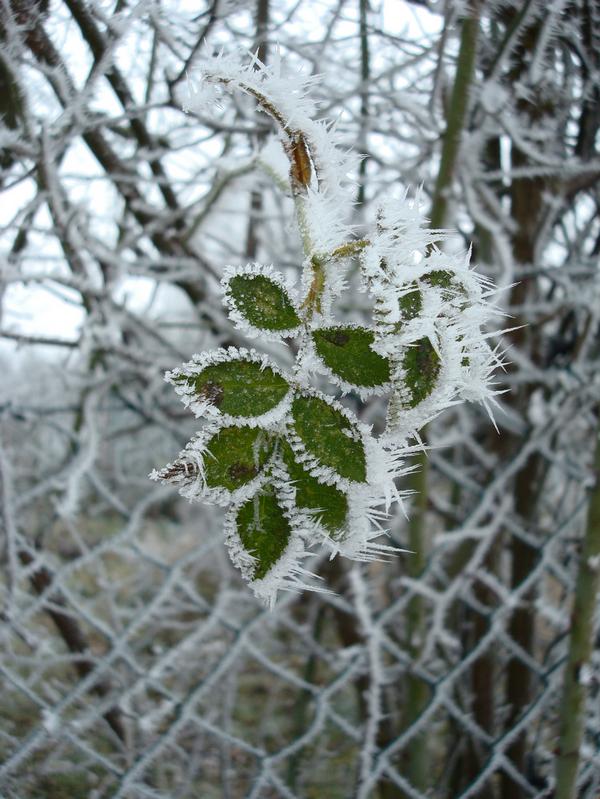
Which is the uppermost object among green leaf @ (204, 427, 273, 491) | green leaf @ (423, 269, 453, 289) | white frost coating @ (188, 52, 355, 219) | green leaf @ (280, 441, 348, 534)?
white frost coating @ (188, 52, 355, 219)

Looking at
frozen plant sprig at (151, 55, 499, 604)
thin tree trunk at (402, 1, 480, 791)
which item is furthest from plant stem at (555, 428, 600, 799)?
frozen plant sprig at (151, 55, 499, 604)

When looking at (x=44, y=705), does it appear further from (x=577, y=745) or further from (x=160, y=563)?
(x=577, y=745)

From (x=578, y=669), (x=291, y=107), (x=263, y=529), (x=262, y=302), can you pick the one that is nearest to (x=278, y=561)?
A: (x=263, y=529)

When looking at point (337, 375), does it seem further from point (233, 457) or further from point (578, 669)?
point (578, 669)

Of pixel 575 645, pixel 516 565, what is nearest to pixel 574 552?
pixel 516 565

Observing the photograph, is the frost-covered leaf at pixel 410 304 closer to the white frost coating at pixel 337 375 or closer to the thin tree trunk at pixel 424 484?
the white frost coating at pixel 337 375

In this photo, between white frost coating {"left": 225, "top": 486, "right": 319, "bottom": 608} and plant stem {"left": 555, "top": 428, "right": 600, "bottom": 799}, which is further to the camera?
plant stem {"left": 555, "top": 428, "right": 600, "bottom": 799}

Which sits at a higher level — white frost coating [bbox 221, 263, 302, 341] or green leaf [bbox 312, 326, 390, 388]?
white frost coating [bbox 221, 263, 302, 341]

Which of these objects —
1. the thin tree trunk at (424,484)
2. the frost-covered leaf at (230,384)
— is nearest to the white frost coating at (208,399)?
the frost-covered leaf at (230,384)

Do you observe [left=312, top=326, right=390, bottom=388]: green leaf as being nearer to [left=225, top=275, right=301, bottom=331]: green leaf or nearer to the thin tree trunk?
[left=225, top=275, right=301, bottom=331]: green leaf
